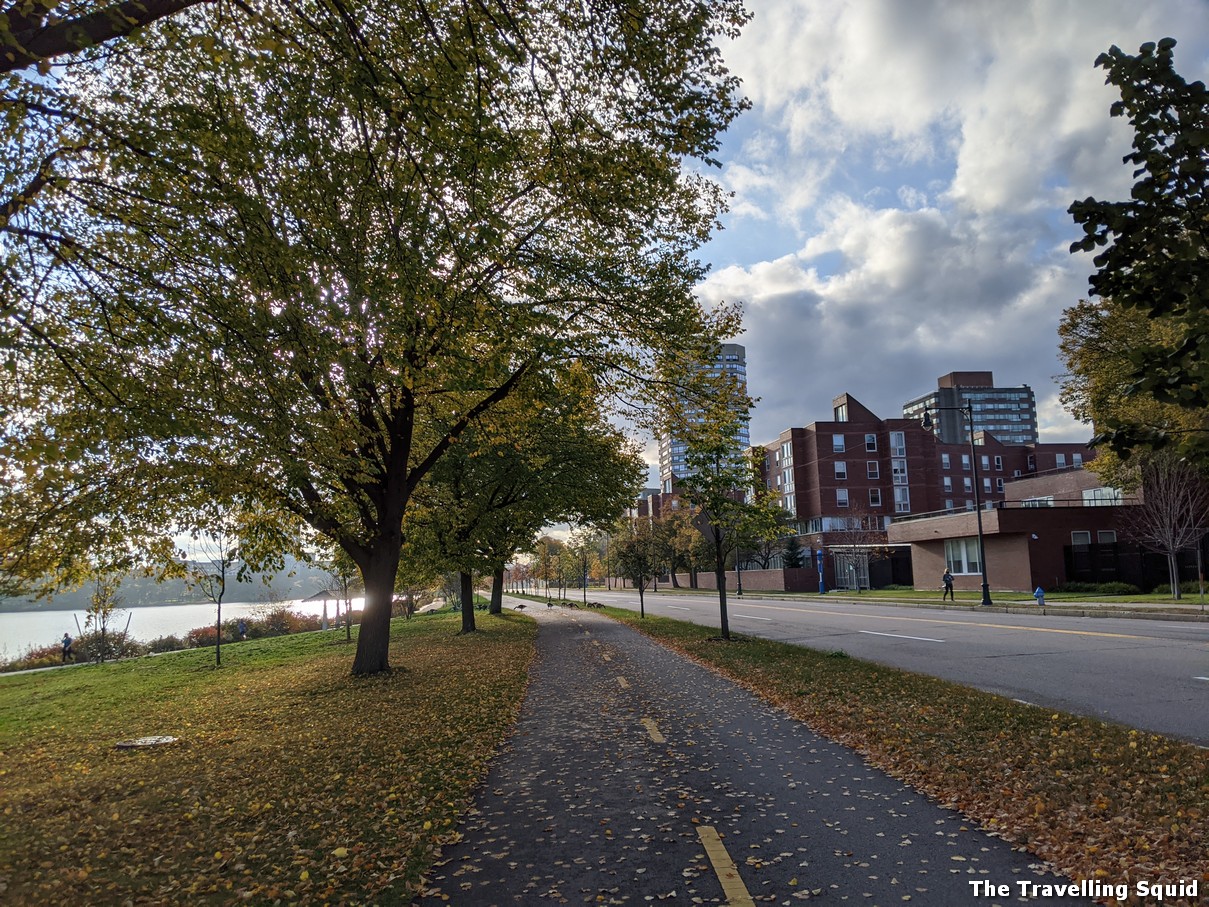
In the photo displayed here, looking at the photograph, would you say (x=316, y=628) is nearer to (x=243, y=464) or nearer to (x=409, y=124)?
(x=243, y=464)

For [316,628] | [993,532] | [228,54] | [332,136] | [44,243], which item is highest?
[332,136]

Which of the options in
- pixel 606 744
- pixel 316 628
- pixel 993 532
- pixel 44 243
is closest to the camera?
pixel 44 243

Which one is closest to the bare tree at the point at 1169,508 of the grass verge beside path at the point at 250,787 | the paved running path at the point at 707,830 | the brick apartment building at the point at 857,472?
the grass verge beside path at the point at 250,787

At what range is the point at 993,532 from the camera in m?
38.6

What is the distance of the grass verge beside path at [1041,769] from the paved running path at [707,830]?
333mm

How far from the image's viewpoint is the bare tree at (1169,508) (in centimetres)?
2772

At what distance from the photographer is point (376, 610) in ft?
49.1

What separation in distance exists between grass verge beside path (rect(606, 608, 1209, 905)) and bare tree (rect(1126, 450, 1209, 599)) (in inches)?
946

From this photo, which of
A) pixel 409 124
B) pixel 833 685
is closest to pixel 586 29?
pixel 409 124

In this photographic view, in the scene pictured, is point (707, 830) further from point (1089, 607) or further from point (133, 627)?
point (133, 627)

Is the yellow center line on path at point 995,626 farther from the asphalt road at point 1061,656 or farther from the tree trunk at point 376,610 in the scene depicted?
the tree trunk at point 376,610

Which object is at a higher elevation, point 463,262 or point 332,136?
point 332,136

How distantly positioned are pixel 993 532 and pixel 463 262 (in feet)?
125

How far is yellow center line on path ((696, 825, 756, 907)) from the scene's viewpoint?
3964mm
